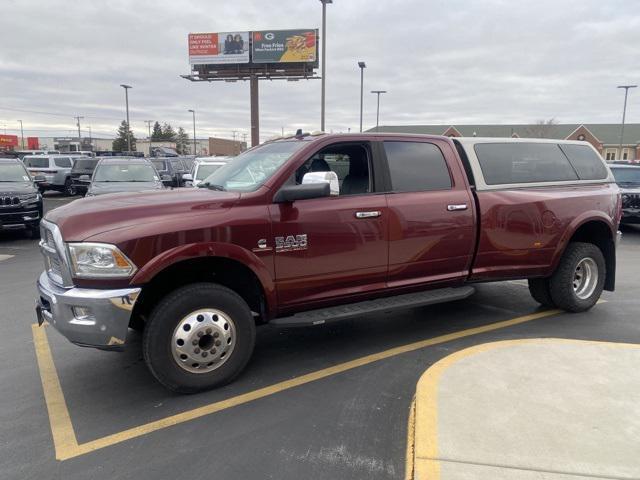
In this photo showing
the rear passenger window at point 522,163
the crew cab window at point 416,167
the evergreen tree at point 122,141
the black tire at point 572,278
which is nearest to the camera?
the crew cab window at point 416,167

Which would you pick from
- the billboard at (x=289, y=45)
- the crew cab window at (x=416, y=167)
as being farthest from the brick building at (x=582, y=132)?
the crew cab window at (x=416, y=167)

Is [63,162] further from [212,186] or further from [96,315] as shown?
[96,315]

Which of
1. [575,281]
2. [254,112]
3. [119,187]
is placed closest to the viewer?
[575,281]

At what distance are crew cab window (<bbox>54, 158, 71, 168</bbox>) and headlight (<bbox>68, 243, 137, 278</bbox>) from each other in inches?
907

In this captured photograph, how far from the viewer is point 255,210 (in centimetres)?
387

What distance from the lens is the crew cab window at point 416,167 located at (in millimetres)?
4672

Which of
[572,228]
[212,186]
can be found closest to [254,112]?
[572,228]

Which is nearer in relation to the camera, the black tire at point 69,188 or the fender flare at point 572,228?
the fender flare at point 572,228

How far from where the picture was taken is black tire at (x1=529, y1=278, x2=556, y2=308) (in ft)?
19.2

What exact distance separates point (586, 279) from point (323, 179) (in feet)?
12.3

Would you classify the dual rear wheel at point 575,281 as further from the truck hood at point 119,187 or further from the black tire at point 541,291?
the truck hood at point 119,187

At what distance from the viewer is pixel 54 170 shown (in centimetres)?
2255

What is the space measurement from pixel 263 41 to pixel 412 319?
137 ft

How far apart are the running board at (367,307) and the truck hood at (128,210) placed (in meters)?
1.08
